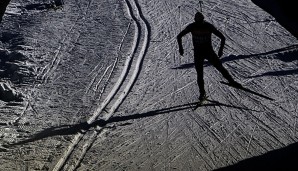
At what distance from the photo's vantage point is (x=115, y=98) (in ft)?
39.5

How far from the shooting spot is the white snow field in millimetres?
9477

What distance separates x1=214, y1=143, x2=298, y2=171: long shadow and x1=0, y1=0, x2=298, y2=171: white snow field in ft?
0.25

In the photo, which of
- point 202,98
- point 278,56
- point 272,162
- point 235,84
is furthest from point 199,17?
point 278,56

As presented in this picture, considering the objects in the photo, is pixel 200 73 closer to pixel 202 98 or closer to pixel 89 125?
pixel 202 98

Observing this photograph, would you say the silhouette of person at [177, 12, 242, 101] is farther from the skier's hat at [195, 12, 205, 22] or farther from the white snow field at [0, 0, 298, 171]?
the white snow field at [0, 0, 298, 171]

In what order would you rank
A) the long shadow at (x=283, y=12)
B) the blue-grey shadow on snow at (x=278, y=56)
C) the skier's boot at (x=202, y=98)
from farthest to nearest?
the blue-grey shadow on snow at (x=278, y=56), the skier's boot at (x=202, y=98), the long shadow at (x=283, y=12)

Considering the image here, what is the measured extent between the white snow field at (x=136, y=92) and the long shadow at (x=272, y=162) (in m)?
0.08

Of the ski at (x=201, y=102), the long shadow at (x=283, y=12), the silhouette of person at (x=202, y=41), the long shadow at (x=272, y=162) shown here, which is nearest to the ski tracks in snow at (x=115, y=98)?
the ski at (x=201, y=102)

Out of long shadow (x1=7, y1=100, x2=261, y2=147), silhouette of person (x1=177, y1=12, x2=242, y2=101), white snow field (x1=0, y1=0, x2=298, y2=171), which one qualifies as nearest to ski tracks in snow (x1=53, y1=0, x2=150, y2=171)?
white snow field (x1=0, y1=0, x2=298, y2=171)

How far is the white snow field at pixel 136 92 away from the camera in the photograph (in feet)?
31.1

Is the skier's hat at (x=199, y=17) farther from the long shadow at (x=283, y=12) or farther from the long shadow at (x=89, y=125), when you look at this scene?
the long shadow at (x=89, y=125)

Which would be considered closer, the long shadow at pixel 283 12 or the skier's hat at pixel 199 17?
the long shadow at pixel 283 12

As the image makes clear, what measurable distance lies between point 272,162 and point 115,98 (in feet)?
14.6

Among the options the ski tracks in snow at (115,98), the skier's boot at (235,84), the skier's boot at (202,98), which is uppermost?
the skier's boot at (235,84)
